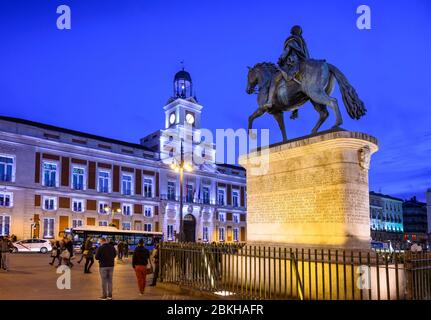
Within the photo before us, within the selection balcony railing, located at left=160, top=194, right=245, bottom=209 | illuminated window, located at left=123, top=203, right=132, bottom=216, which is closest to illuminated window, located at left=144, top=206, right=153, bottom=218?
balcony railing, located at left=160, top=194, right=245, bottom=209

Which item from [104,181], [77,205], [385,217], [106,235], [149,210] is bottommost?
[106,235]

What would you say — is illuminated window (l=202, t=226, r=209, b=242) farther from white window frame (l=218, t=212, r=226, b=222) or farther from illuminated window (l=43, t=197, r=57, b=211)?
illuminated window (l=43, t=197, r=57, b=211)

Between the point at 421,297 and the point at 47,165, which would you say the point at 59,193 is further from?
the point at 421,297

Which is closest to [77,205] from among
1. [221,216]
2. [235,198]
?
[221,216]

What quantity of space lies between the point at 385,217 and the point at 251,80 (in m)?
87.7

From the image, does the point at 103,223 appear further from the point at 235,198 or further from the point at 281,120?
the point at 281,120

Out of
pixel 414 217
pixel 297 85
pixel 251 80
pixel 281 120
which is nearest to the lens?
pixel 297 85

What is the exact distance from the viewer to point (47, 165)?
4512 centimetres

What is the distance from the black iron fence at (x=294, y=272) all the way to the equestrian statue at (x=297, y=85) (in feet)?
10.7

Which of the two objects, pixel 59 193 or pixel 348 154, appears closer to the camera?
pixel 348 154

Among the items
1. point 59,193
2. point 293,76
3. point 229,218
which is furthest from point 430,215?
point 293,76

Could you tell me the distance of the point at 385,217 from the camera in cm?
9150

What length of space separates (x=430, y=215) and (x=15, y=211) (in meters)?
63.1

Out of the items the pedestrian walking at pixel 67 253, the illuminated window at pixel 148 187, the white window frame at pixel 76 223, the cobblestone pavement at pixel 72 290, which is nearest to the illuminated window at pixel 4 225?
the white window frame at pixel 76 223
